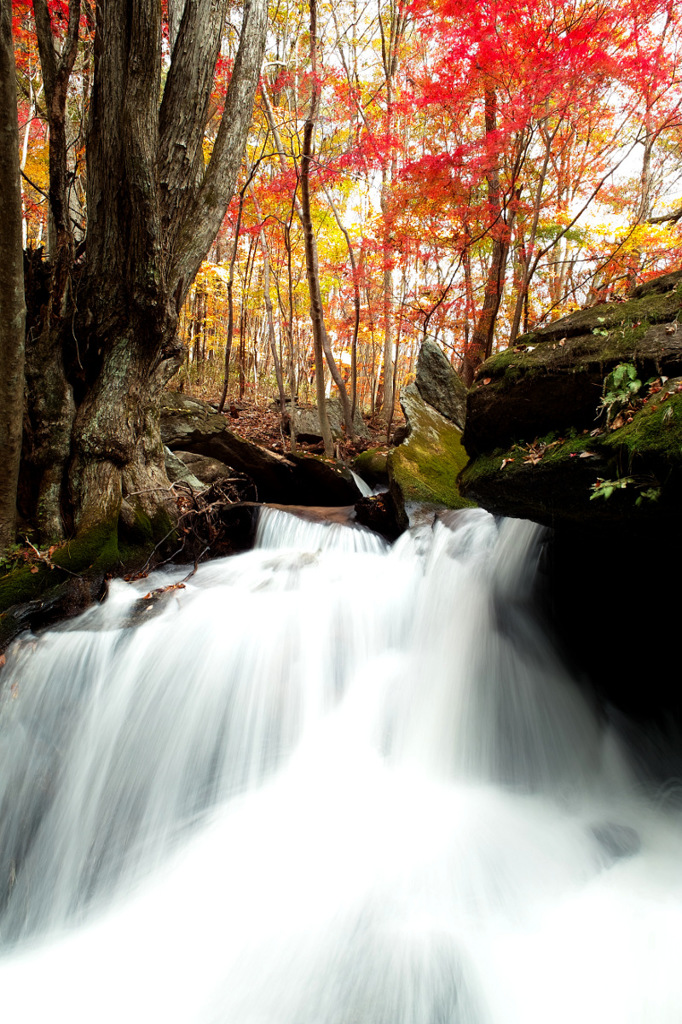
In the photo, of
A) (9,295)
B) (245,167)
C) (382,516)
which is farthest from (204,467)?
(245,167)

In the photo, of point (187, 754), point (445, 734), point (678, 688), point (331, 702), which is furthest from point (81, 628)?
point (678, 688)

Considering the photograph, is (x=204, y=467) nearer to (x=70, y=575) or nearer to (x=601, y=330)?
(x=70, y=575)

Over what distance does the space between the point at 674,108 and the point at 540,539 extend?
27.3ft

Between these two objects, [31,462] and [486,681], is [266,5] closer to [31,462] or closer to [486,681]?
[31,462]

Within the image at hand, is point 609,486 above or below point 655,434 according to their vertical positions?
below

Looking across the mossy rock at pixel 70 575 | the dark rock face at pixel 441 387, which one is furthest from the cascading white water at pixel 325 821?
the dark rock face at pixel 441 387

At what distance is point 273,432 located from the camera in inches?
438

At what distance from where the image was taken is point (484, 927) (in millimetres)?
2254

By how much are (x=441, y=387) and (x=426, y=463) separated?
9.55 ft

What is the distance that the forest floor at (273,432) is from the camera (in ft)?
33.3

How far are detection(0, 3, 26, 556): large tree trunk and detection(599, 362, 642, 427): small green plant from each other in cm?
367

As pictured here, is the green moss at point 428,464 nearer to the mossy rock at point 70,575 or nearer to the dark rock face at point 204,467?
the dark rock face at point 204,467

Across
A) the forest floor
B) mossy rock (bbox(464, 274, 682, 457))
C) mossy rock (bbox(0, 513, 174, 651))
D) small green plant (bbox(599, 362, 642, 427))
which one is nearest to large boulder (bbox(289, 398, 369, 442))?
the forest floor

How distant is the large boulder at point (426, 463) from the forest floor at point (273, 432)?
78.3 inches
